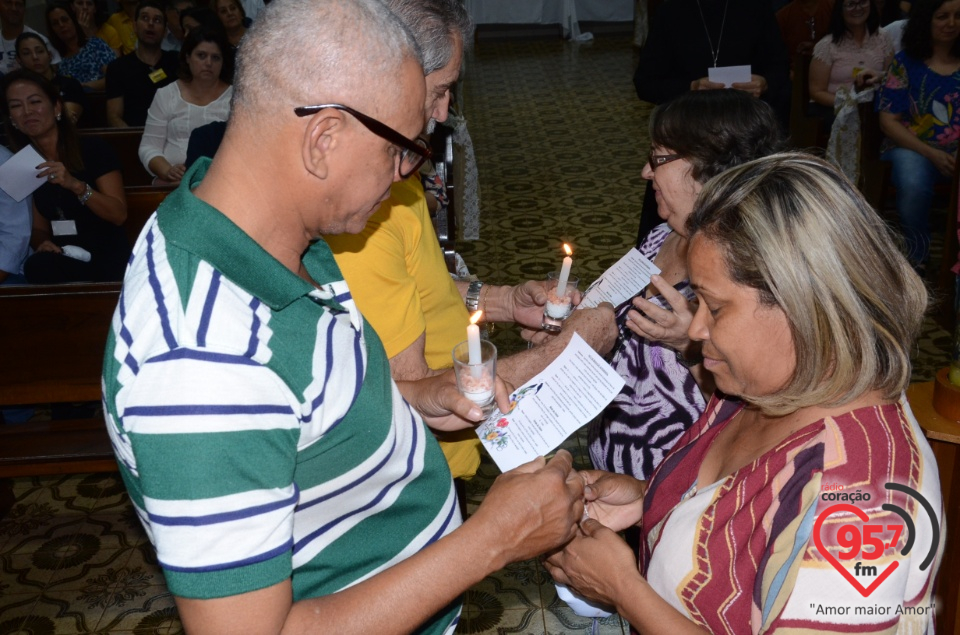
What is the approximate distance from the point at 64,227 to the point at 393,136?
3.50 metres

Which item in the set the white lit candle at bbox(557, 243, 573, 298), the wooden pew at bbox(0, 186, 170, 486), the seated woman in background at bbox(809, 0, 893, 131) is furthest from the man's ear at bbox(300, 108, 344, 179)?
the seated woman in background at bbox(809, 0, 893, 131)

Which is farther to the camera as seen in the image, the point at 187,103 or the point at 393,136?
the point at 187,103

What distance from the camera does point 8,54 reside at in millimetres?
6984

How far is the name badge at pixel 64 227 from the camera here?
160 inches

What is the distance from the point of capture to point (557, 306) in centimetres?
237

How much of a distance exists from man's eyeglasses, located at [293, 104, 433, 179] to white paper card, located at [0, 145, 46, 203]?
3.48 m

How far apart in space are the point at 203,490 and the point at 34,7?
12057mm

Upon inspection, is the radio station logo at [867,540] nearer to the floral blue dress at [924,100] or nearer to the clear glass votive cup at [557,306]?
the clear glass votive cup at [557,306]

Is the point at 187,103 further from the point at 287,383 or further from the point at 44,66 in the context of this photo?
the point at 287,383

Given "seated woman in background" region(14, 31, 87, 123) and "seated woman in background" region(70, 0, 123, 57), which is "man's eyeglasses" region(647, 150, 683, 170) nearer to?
"seated woman in background" region(14, 31, 87, 123)

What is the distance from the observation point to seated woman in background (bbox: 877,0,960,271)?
4.65 metres

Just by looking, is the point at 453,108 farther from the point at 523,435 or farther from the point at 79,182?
the point at 523,435

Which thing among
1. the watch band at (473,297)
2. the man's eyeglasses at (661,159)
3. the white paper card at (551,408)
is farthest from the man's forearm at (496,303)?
the white paper card at (551,408)

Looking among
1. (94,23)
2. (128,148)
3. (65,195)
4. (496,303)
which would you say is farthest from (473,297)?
(94,23)
